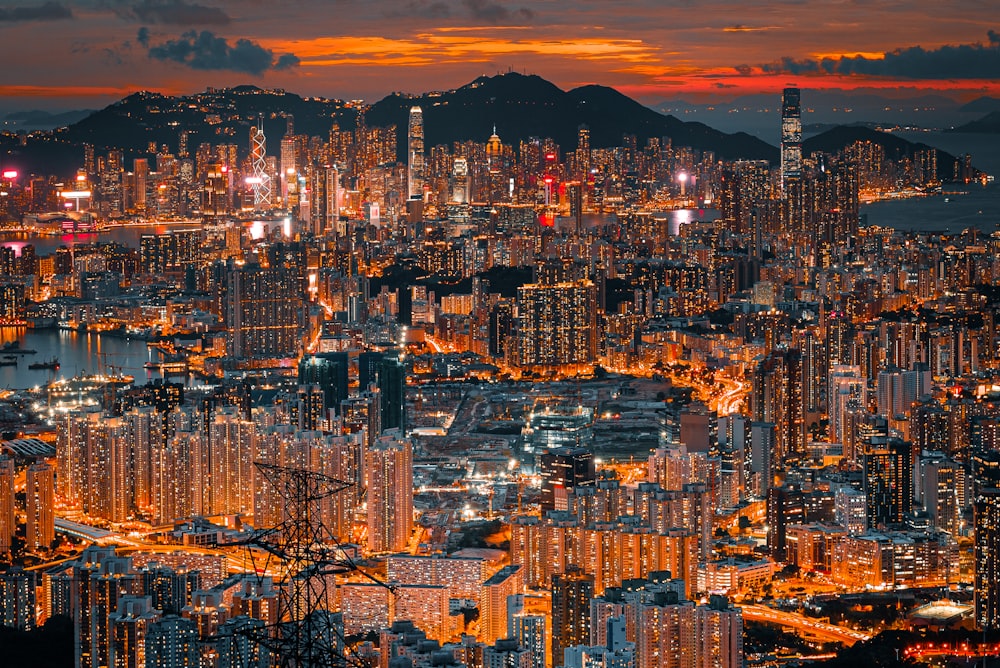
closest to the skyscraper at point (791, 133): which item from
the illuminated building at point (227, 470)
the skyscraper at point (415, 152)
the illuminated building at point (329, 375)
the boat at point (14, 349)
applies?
the skyscraper at point (415, 152)

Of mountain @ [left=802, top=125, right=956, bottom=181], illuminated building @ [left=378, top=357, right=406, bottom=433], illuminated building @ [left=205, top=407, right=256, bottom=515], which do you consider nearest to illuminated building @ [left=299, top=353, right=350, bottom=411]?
illuminated building @ [left=378, top=357, right=406, bottom=433]

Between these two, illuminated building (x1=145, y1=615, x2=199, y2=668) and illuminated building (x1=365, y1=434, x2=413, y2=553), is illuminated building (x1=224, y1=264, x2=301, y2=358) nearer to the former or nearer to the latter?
illuminated building (x1=365, y1=434, x2=413, y2=553)

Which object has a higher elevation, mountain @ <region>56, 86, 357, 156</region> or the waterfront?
mountain @ <region>56, 86, 357, 156</region>

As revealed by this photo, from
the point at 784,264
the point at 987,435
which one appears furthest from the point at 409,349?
the point at 987,435

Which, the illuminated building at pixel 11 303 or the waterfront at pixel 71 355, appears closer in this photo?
the waterfront at pixel 71 355

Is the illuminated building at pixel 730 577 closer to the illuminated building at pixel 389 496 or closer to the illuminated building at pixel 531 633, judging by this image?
the illuminated building at pixel 531 633
